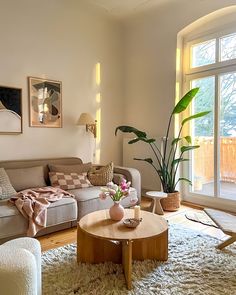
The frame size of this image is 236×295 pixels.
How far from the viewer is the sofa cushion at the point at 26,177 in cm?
325

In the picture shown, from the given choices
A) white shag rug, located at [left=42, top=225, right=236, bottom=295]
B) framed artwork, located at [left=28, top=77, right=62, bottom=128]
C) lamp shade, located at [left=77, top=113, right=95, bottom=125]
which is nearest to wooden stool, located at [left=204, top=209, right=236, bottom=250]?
white shag rug, located at [left=42, top=225, right=236, bottom=295]

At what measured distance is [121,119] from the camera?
508 cm

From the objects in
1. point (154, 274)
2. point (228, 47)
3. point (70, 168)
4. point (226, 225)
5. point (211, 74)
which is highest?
point (228, 47)

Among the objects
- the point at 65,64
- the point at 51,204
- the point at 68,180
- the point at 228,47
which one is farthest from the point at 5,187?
the point at 228,47

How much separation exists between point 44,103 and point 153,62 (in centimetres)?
203

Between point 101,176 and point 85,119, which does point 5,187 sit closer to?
point 101,176

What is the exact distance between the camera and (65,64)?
13.6ft

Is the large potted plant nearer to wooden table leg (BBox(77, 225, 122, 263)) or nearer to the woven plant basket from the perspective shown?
the woven plant basket

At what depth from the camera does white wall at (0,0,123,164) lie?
3.58 m

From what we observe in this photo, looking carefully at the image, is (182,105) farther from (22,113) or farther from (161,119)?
(22,113)

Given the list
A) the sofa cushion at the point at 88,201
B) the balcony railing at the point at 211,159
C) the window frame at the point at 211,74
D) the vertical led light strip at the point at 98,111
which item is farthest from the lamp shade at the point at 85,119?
the balcony railing at the point at 211,159

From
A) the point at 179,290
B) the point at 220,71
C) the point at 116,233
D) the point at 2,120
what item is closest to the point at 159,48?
the point at 220,71

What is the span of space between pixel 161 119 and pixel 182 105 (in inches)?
30.5

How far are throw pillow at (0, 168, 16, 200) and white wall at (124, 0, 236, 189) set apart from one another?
2.38 metres
